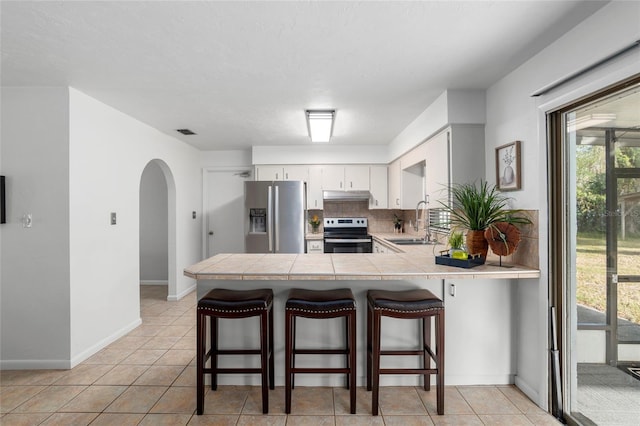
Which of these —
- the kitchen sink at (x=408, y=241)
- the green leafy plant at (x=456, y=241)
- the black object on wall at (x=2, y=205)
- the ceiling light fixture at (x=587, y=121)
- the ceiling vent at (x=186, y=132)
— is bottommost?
the kitchen sink at (x=408, y=241)

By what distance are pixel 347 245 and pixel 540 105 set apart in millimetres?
3261

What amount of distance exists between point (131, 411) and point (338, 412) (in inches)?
54.1

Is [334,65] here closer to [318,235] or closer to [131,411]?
[131,411]

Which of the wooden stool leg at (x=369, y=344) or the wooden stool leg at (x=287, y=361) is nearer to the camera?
the wooden stool leg at (x=287, y=361)

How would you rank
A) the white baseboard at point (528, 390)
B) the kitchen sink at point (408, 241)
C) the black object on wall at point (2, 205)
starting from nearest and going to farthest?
1. the white baseboard at point (528, 390)
2. the black object on wall at point (2, 205)
3. the kitchen sink at point (408, 241)

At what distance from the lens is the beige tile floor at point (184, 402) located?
206cm

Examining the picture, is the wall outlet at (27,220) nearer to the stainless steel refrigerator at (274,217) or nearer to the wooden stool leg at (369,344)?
the stainless steel refrigerator at (274,217)

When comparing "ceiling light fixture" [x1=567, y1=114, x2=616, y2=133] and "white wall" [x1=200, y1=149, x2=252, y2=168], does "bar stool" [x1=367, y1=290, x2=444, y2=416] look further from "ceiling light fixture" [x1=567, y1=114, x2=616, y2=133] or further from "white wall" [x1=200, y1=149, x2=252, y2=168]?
"white wall" [x1=200, y1=149, x2=252, y2=168]

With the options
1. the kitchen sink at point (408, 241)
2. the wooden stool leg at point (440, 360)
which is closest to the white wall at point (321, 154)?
the kitchen sink at point (408, 241)

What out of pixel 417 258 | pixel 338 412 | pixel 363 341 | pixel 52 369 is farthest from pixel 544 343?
pixel 52 369

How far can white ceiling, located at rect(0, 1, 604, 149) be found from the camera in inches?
67.7

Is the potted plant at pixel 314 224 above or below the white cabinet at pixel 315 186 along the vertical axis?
below

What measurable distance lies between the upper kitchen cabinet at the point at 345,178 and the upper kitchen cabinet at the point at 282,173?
0.33 meters

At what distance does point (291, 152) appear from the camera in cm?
532
